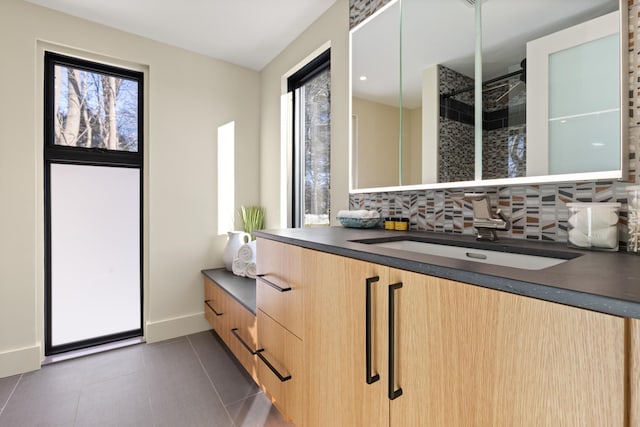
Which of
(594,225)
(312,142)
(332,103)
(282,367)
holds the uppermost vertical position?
(332,103)

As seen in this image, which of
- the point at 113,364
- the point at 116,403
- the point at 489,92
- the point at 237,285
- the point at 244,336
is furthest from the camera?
the point at 237,285

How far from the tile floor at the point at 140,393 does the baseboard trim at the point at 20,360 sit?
5 cm

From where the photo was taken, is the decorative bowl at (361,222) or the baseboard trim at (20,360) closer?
the decorative bowl at (361,222)

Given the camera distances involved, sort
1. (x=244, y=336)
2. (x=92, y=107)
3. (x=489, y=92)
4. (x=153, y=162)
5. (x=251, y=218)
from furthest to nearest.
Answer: (x=251, y=218), (x=153, y=162), (x=92, y=107), (x=244, y=336), (x=489, y=92)

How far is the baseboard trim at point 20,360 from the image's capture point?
196 cm

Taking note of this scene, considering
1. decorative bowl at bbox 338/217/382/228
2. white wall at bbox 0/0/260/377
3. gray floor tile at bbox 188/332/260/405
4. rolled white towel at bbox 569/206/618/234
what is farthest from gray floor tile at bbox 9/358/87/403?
rolled white towel at bbox 569/206/618/234

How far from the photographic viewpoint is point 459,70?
1302mm

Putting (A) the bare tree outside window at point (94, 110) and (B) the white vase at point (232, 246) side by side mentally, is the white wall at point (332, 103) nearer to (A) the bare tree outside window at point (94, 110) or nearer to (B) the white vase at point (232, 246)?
(B) the white vase at point (232, 246)

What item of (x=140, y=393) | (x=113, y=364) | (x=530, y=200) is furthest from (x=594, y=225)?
(x=113, y=364)

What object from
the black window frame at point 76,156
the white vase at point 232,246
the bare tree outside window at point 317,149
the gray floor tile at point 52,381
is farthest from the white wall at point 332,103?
the gray floor tile at point 52,381

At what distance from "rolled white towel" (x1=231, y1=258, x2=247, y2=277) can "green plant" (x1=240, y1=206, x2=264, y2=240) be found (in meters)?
0.43

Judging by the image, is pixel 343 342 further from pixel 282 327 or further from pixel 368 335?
pixel 282 327

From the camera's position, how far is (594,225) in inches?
34.5

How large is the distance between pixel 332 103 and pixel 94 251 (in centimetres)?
220
